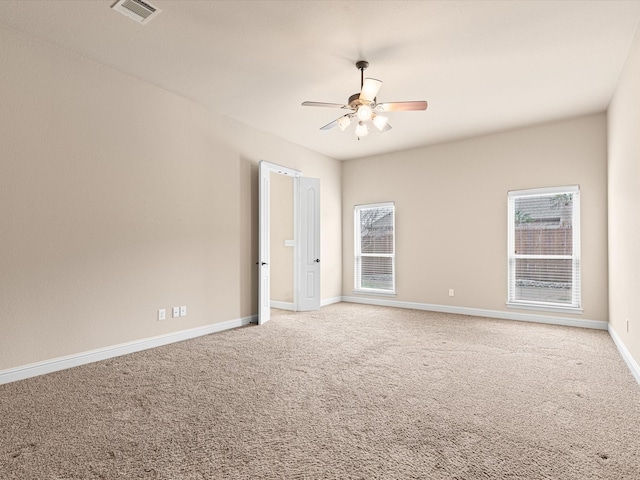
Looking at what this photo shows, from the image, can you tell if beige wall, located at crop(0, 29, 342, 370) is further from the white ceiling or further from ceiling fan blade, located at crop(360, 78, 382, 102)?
ceiling fan blade, located at crop(360, 78, 382, 102)

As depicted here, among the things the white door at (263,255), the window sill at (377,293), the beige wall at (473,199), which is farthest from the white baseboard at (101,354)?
the beige wall at (473,199)

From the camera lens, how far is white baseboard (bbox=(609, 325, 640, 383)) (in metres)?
3.14

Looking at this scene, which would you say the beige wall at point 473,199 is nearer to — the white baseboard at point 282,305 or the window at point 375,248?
the window at point 375,248

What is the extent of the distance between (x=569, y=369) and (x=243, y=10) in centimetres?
436

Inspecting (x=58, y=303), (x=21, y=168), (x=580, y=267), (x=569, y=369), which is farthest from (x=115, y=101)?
(x=580, y=267)

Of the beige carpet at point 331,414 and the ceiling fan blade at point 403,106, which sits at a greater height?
the ceiling fan blade at point 403,106

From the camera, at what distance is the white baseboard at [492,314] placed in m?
5.14

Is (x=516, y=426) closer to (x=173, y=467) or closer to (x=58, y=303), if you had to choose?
(x=173, y=467)

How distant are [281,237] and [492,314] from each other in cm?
404

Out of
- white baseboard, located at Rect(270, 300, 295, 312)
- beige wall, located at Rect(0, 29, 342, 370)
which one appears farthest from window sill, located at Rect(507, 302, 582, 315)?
beige wall, located at Rect(0, 29, 342, 370)

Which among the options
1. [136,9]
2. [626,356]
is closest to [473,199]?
[626,356]

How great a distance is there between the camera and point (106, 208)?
375cm

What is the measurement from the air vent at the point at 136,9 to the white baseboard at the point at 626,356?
511 centimetres

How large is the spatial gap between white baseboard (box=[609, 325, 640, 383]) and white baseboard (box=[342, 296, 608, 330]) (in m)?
0.49
